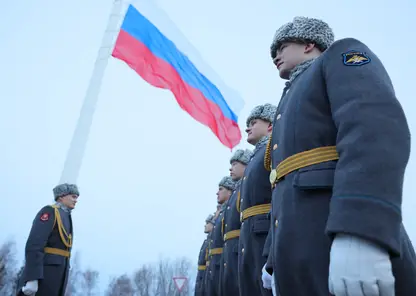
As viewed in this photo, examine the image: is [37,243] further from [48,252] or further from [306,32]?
[306,32]

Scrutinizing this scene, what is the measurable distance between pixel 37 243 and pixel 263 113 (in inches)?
160

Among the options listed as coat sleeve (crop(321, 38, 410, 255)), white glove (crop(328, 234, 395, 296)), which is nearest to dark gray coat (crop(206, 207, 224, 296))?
coat sleeve (crop(321, 38, 410, 255))

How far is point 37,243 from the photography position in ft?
22.1

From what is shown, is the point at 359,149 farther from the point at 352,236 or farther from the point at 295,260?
the point at 295,260

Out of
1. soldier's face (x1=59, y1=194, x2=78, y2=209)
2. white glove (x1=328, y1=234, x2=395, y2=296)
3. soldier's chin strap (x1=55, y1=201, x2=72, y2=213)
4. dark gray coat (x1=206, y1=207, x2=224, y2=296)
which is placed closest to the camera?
white glove (x1=328, y1=234, x2=395, y2=296)

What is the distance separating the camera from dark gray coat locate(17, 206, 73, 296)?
6609mm

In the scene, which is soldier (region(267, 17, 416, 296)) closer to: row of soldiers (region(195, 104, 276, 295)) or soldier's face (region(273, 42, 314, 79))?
soldier's face (region(273, 42, 314, 79))

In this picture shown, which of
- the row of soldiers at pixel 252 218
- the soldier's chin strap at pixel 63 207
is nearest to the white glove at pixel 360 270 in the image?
the row of soldiers at pixel 252 218

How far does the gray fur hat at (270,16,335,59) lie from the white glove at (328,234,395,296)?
58.6 inches

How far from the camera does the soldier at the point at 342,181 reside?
175 cm

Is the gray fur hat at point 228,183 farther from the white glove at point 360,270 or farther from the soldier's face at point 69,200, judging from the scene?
the white glove at point 360,270

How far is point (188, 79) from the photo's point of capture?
1081 cm

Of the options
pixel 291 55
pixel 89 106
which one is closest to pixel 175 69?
pixel 89 106

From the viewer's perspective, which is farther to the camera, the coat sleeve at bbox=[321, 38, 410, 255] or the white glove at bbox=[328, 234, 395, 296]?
the coat sleeve at bbox=[321, 38, 410, 255]
